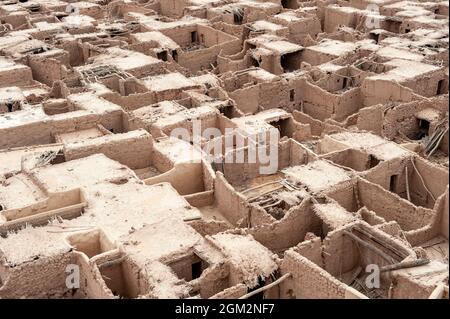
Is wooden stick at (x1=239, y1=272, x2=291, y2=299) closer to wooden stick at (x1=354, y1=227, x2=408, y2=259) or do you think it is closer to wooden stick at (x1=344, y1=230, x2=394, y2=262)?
wooden stick at (x1=344, y1=230, x2=394, y2=262)

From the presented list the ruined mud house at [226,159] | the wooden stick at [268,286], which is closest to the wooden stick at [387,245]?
the ruined mud house at [226,159]

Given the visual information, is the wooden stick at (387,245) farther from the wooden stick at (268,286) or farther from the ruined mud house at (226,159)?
the wooden stick at (268,286)

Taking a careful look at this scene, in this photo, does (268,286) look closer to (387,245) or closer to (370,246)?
(370,246)

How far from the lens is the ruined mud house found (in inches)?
620

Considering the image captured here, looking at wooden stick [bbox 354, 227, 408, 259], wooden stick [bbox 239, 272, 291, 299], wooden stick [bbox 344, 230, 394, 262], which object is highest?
wooden stick [bbox 354, 227, 408, 259]

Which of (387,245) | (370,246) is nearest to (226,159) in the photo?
(370,246)

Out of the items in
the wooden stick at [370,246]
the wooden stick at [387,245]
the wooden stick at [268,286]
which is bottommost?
the wooden stick at [268,286]

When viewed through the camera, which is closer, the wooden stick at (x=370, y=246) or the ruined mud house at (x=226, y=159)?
the wooden stick at (x=370, y=246)

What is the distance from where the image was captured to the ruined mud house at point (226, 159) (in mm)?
15742

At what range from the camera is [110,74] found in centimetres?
2905

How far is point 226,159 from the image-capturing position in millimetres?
21094

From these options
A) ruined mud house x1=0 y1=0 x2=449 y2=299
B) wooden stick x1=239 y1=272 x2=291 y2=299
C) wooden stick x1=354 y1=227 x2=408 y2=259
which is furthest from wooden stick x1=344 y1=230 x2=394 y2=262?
wooden stick x1=239 y1=272 x2=291 y2=299

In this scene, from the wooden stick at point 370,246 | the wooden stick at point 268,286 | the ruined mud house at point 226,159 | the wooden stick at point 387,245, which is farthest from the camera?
the ruined mud house at point 226,159
